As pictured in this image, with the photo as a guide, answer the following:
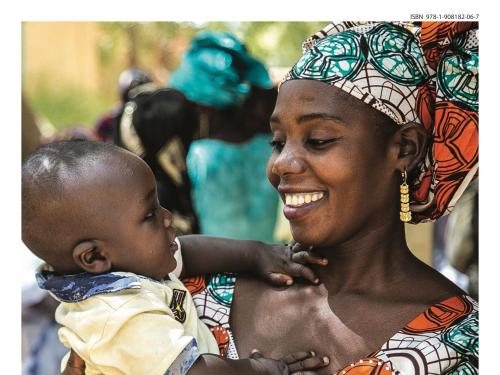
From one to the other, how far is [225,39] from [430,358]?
342 cm

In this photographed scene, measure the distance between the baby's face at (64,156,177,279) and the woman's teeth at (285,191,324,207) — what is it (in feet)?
1.17

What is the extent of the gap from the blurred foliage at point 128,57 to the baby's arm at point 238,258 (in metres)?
3.14

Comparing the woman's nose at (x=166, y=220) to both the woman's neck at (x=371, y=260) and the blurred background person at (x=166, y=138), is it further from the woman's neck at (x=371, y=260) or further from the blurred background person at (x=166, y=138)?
the blurred background person at (x=166, y=138)

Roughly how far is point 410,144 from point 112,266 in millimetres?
881

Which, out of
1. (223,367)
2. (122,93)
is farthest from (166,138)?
(223,367)

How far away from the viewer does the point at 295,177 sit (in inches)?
76.1

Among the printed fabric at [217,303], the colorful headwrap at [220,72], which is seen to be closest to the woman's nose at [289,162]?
the printed fabric at [217,303]

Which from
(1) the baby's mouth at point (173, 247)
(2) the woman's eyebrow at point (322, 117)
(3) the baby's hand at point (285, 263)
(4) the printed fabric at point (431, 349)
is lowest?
(4) the printed fabric at point (431, 349)

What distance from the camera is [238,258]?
2225 mm

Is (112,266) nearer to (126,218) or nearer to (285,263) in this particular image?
(126,218)

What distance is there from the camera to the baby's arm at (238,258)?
7.07ft

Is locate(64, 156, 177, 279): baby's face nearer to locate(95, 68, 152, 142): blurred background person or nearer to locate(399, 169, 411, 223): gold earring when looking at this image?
locate(399, 169, 411, 223): gold earring

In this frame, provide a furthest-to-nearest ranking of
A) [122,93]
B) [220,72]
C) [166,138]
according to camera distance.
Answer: [122,93], [220,72], [166,138]
